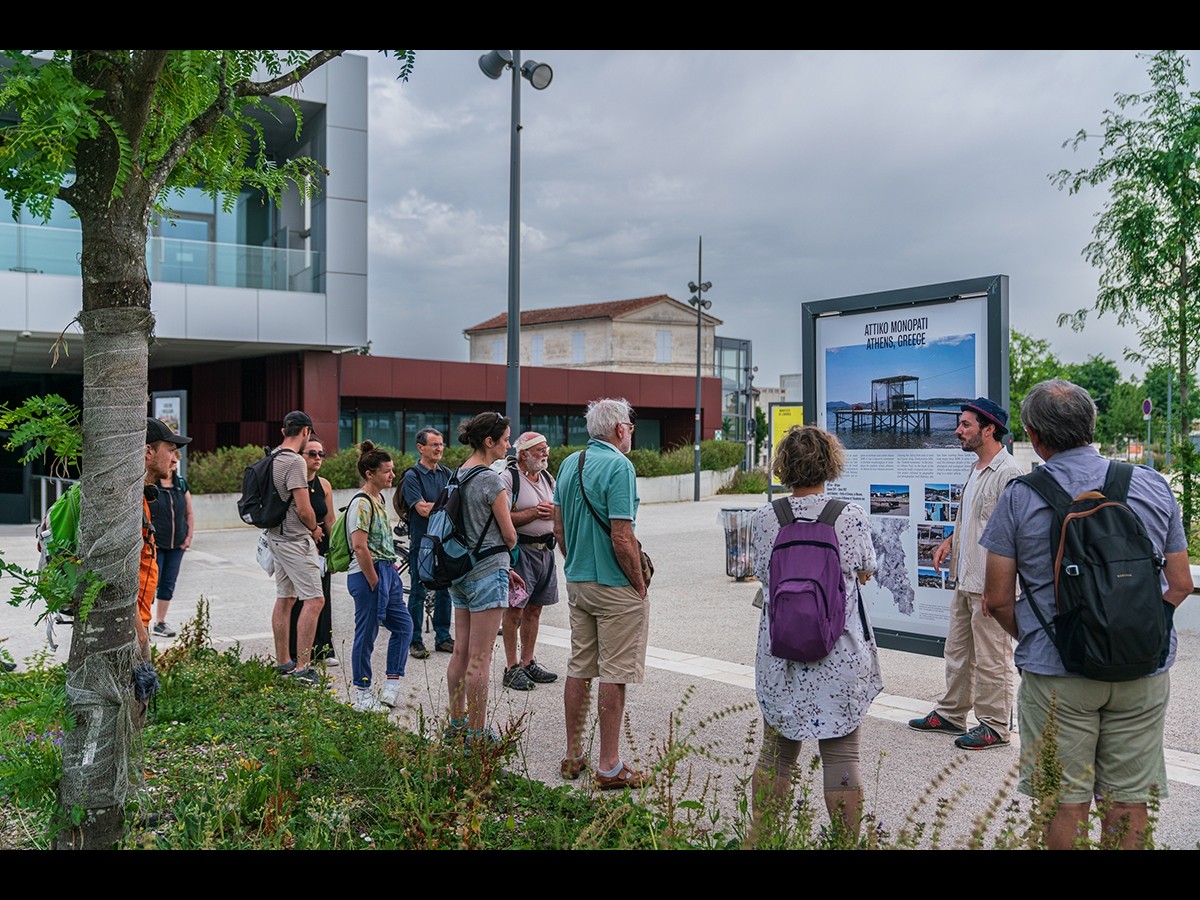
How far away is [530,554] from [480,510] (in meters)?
1.95

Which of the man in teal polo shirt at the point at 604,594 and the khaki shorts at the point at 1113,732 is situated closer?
the khaki shorts at the point at 1113,732

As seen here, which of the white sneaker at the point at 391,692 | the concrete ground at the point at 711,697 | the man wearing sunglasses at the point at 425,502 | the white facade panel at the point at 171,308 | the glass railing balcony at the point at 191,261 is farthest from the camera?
the white facade panel at the point at 171,308

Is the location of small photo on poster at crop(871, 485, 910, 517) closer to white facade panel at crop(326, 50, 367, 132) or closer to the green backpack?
the green backpack

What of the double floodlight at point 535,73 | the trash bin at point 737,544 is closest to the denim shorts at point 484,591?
the trash bin at point 737,544

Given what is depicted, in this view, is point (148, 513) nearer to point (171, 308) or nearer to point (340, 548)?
point (340, 548)

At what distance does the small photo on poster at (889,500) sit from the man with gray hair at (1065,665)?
3248 mm

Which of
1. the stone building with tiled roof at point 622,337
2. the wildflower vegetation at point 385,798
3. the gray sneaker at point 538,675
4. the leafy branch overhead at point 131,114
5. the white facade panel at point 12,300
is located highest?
the stone building with tiled roof at point 622,337

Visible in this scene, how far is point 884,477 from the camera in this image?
6738mm

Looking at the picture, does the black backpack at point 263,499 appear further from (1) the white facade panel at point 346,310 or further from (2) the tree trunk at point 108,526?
(1) the white facade panel at point 346,310

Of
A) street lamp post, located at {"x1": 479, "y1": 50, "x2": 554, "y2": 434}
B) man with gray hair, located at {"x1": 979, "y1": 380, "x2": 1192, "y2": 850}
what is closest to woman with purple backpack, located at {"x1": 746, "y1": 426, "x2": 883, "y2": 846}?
man with gray hair, located at {"x1": 979, "y1": 380, "x2": 1192, "y2": 850}

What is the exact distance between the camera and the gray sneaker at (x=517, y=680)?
6.78m

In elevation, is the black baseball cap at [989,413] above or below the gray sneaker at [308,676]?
above
